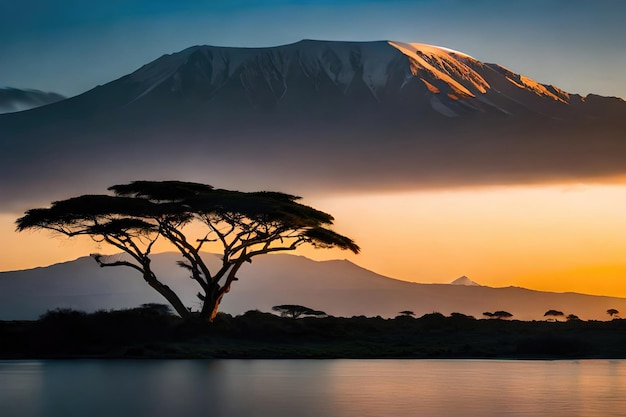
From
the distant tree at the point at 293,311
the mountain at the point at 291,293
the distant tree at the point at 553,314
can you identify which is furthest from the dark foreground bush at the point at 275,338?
the mountain at the point at 291,293

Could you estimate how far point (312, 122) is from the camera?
3501 inches

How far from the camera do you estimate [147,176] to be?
7100cm

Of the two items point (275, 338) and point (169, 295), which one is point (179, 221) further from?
point (275, 338)

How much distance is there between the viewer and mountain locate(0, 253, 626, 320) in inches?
4289

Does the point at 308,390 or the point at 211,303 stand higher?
the point at 211,303

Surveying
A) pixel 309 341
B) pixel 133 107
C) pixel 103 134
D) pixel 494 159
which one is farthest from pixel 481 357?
pixel 133 107

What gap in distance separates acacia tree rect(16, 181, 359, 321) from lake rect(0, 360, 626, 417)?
Result: 32.6 feet

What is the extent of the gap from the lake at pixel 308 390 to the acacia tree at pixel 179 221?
9927 millimetres

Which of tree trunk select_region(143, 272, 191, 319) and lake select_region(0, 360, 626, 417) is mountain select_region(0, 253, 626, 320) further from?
lake select_region(0, 360, 626, 417)

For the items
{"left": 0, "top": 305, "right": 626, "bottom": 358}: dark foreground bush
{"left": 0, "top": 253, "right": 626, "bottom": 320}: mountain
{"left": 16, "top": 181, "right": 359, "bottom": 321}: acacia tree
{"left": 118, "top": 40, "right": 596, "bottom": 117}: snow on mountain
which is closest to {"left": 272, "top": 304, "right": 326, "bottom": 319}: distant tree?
{"left": 0, "top": 305, "right": 626, "bottom": 358}: dark foreground bush

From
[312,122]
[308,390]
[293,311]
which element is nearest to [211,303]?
[293,311]

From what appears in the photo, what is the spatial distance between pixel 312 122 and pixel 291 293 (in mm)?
32931

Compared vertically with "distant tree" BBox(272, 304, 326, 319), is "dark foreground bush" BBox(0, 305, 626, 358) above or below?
below

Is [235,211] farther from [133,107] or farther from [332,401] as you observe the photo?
[133,107]
